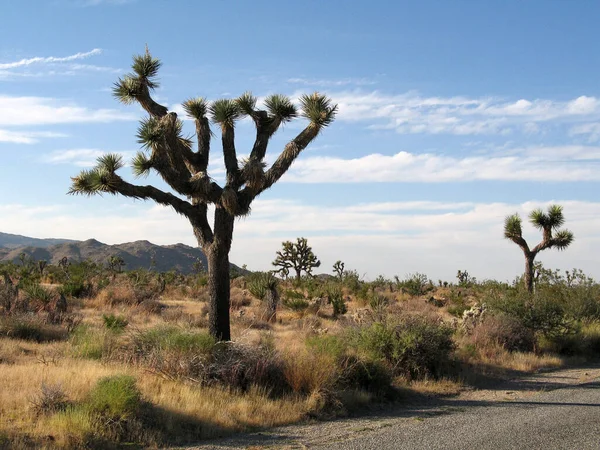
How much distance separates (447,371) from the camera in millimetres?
12602

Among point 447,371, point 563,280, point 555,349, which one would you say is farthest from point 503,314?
point 563,280

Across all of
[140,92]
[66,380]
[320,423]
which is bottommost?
[320,423]

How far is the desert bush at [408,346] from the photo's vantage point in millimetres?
12008

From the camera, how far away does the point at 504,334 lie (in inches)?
625

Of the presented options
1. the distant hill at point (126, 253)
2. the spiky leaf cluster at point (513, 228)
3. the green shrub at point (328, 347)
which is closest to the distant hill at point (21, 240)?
the distant hill at point (126, 253)

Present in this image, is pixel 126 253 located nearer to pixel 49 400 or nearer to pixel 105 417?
pixel 49 400

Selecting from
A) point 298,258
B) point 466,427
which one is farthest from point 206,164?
point 298,258

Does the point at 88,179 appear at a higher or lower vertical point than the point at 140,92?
lower

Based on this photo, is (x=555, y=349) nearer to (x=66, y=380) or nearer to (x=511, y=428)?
(x=511, y=428)

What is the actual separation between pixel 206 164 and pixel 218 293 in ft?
9.09

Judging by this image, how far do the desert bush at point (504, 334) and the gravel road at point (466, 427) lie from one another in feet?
14.5

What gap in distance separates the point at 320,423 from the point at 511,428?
2661 mm

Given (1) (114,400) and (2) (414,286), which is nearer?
(1) (114,400)

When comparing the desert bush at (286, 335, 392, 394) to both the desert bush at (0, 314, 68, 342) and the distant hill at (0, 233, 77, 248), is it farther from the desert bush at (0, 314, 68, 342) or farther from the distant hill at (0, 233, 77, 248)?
the distant hill at (0, 233, 77, 248)
